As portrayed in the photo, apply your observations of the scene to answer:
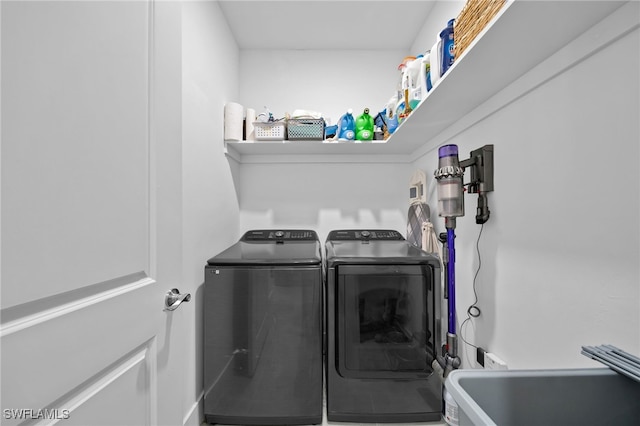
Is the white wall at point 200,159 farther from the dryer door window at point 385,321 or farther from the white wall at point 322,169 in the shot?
the dryer door window at point 385,321

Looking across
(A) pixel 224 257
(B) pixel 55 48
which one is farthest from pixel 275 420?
(B) pixel 55 48

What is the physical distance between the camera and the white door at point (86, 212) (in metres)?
0.43

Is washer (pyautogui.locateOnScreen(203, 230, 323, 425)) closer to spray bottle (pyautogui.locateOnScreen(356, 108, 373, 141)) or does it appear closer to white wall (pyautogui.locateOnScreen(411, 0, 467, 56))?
spray bottle (pyautogui.locateOnScreen(356, 108, 373, 141))

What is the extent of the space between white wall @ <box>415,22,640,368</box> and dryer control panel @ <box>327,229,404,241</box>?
2.52ft

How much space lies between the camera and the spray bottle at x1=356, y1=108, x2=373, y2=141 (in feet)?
5.66

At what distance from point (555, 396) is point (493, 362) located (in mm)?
665

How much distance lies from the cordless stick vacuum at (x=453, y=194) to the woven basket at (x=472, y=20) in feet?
1.23

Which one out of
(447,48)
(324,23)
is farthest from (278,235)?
(324,23)

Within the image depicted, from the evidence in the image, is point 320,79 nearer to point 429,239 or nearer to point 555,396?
point 429,239

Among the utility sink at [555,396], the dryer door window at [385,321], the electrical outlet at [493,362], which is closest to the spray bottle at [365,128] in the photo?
the dryer door window at [385,321]

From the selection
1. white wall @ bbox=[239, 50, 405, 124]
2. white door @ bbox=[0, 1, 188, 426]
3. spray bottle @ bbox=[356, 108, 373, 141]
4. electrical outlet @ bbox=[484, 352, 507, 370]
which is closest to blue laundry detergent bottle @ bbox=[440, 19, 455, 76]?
spray bottle @ bbox=[356, 108, 373, 141]

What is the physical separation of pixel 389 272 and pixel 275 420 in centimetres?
100

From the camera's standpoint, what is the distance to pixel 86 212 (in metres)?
0.54

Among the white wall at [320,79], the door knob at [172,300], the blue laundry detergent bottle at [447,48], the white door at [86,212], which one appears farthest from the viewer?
the white wall at [320,79]
